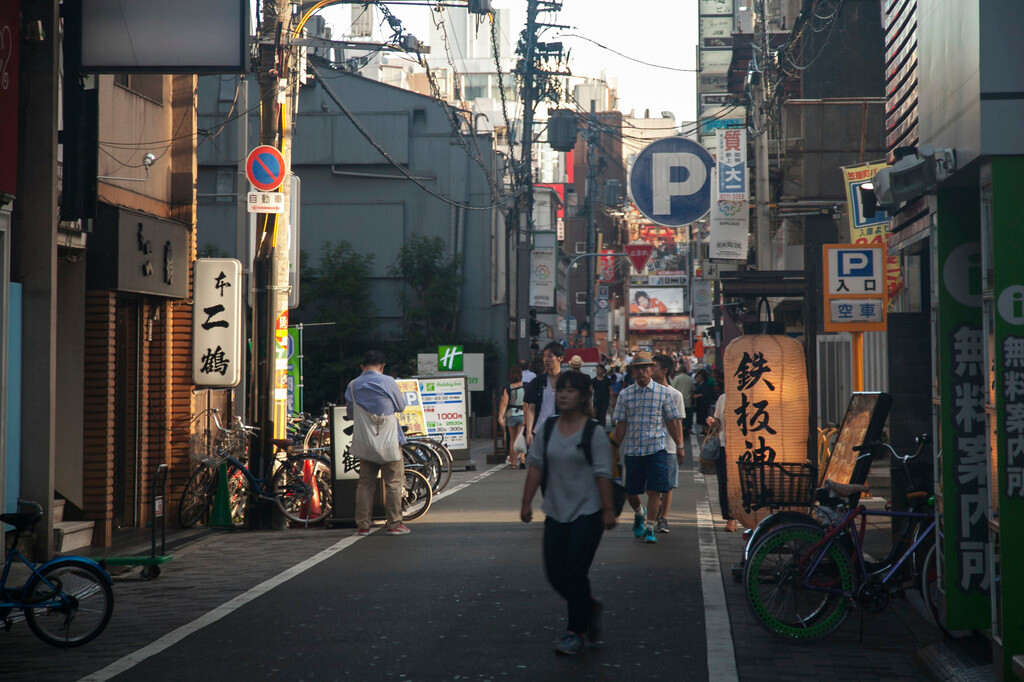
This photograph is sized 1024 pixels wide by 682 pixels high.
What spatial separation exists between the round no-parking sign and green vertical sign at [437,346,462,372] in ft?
37.2

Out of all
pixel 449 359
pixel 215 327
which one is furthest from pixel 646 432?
pixel 449 359

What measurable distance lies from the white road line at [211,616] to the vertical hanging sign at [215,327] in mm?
2815

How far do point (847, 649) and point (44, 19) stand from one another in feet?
28.0

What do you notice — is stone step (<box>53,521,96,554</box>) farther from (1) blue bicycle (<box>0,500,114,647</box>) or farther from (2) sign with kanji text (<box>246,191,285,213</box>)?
(2) sign with kanji text (<box>246,191,285,213</box>)

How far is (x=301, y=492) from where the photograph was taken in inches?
543

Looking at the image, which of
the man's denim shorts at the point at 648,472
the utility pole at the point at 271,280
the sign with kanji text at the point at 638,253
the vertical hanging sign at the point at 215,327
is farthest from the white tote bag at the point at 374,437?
the sign with kanji text at the point at 638,253

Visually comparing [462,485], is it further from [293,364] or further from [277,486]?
[293,364]

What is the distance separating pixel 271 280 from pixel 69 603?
6.84 metres

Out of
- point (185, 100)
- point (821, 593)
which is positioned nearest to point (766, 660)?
point (821, 593)

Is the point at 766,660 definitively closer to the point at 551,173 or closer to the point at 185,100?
the point at 185,100

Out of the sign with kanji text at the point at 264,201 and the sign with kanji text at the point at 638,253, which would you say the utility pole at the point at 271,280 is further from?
the sign with kanji text at the point at 638,253

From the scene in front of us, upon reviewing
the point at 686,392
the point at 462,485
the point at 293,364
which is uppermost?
the point at 293,364

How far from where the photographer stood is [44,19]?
10609mm

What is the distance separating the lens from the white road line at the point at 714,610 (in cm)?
675
